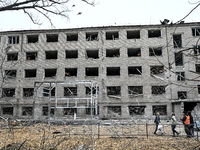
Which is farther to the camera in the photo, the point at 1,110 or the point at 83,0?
the point at 1,110

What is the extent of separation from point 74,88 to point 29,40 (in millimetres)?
11991

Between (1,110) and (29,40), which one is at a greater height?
(29,40)

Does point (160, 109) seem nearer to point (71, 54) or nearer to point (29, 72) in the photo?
point (71, 54)

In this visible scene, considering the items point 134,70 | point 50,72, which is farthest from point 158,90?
point 50,72

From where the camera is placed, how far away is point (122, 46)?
90.3ft

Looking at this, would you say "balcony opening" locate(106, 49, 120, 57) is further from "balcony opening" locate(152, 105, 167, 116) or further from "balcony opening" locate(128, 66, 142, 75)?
"balcony opening" locate(152, 105, 167, 116)

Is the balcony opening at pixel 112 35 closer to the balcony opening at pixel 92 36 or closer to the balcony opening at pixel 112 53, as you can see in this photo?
the balcony opening at pixel 92 36

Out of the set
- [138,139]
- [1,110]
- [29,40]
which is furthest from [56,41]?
[138,139]

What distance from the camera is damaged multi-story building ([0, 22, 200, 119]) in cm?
2541

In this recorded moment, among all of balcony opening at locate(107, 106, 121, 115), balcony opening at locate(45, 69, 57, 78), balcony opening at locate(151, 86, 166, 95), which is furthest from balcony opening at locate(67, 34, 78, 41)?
balcony opening at locate(151, 86, 166, 95)

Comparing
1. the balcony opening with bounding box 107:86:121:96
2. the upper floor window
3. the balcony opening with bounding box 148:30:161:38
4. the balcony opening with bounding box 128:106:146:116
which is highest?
the balcony opening with bounding box 148:30:161:38

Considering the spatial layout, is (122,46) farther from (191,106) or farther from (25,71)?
(25,71)

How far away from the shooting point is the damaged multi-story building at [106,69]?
1000 inches

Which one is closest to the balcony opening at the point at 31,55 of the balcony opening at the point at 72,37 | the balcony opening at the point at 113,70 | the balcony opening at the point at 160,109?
the balcony opening at the point at 72,37
